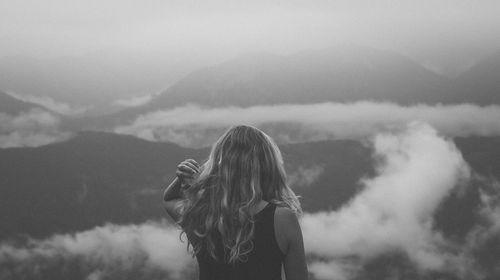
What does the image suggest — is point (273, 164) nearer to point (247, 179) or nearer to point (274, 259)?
point (247, 179)

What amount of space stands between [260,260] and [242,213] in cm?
44

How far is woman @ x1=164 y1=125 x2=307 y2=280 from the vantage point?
4.29 m

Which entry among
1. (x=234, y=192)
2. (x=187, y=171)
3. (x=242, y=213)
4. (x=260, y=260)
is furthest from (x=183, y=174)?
(x=260, y=260)

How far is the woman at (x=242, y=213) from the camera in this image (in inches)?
169

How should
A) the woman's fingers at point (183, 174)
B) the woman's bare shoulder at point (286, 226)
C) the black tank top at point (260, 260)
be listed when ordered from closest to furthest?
1. the woman's bare shoulder at point (286, 226)
2. the black tank top at point (260, 260)
3. the woman's fingers at point (183, 174)

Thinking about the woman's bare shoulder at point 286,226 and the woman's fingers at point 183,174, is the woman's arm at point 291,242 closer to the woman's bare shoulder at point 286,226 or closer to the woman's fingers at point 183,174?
the woman's bare shoulder at point 286,226

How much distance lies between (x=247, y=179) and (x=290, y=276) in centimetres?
88

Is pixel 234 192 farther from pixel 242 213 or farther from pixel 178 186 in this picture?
pixel 178 186

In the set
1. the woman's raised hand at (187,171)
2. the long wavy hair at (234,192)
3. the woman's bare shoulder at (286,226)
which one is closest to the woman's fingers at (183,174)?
the woman's raised hand at (187,171)

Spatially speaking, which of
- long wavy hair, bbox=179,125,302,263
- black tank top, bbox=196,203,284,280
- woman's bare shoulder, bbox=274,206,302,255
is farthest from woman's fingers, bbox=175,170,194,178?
woman's bare shoulder, bbox=274,206,302,255

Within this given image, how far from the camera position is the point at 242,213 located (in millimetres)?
4289

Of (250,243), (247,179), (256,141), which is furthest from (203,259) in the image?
(256,141)

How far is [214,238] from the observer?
4.51 meters

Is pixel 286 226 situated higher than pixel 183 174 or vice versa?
pixel 183 174
